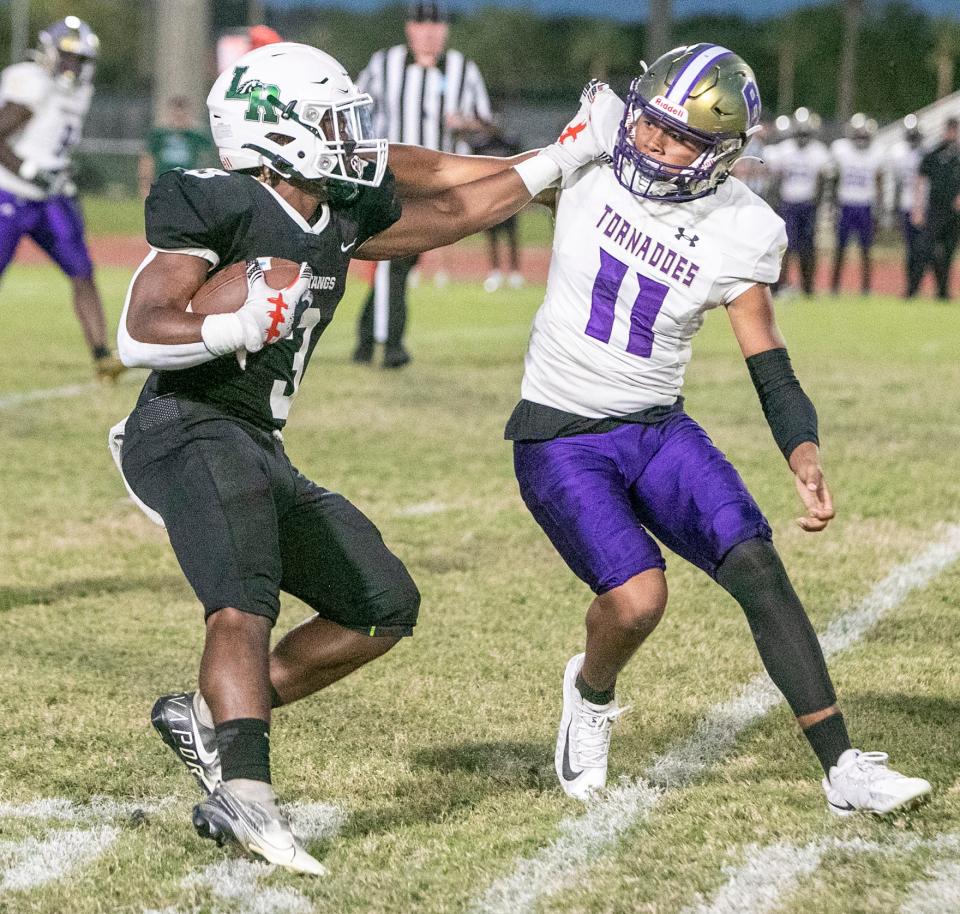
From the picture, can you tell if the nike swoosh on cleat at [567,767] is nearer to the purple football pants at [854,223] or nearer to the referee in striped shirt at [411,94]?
the referee in striped shirt at [411,94]

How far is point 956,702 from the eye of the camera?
394 centimetres

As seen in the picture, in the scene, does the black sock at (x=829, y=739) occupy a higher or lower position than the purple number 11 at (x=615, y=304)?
→ lower

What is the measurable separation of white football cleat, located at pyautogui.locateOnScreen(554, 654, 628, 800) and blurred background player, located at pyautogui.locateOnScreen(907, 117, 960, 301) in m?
14.5

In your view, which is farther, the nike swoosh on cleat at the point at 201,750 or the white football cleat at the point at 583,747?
Answer: the white football cleat at the point at 583,747

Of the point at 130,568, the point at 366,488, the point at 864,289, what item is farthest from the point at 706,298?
the point at 864,289

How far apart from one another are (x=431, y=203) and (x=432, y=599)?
1.66 metres

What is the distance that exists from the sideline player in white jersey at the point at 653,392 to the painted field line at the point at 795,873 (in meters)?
0.14

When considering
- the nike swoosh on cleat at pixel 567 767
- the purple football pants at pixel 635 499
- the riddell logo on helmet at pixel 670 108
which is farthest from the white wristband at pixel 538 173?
the nike swoosh on cleat at pixel 567 767

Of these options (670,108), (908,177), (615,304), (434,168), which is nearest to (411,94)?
(434,168)

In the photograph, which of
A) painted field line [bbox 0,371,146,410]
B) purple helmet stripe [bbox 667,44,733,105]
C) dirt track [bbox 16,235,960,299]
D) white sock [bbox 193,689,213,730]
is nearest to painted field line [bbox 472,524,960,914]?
white sock [bbox 193,689,213,730]

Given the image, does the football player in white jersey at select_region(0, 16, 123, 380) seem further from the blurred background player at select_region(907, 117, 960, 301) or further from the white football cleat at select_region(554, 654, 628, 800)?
the blurred background player at select_region(907, 117, 960, 301)

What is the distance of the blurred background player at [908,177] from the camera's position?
17438mm

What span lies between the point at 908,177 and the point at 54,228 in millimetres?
12583

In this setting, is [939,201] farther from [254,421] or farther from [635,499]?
[254,421]
